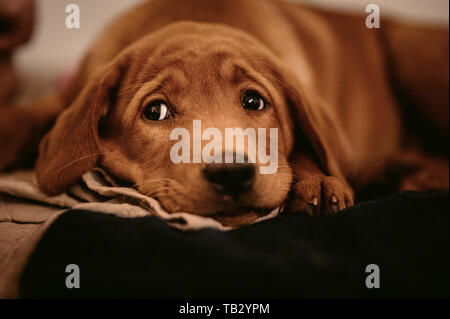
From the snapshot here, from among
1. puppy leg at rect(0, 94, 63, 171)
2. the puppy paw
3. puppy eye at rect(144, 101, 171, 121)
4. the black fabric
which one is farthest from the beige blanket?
the puppy paw

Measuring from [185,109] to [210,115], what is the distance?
0.50 feet

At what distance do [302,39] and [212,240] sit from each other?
236 cm

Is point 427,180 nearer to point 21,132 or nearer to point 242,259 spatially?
point 242,259

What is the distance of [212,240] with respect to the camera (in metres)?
1.22

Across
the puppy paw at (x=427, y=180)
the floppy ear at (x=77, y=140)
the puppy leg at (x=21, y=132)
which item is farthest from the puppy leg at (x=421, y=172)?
the puppy leg at (x=21, y=132)

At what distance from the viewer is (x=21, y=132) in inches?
87.2

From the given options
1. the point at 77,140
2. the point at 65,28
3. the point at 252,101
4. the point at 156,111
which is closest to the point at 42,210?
the point at 77,140

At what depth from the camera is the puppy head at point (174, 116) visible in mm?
1597

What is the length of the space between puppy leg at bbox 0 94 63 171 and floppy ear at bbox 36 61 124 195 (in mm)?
323

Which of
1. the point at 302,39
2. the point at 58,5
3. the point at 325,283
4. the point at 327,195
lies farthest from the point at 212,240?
the point at 58,5

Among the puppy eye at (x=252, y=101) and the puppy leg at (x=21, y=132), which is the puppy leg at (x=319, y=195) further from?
the puppy leg at (x=21, y=132)

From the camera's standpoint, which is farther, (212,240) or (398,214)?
(398,214)

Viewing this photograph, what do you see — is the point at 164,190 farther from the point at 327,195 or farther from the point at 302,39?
the point at 302,39

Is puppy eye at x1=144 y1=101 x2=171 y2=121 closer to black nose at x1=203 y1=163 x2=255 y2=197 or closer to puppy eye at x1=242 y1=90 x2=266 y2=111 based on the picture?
puppy eye at x1=242 y1=90 x2=266 y2=111
